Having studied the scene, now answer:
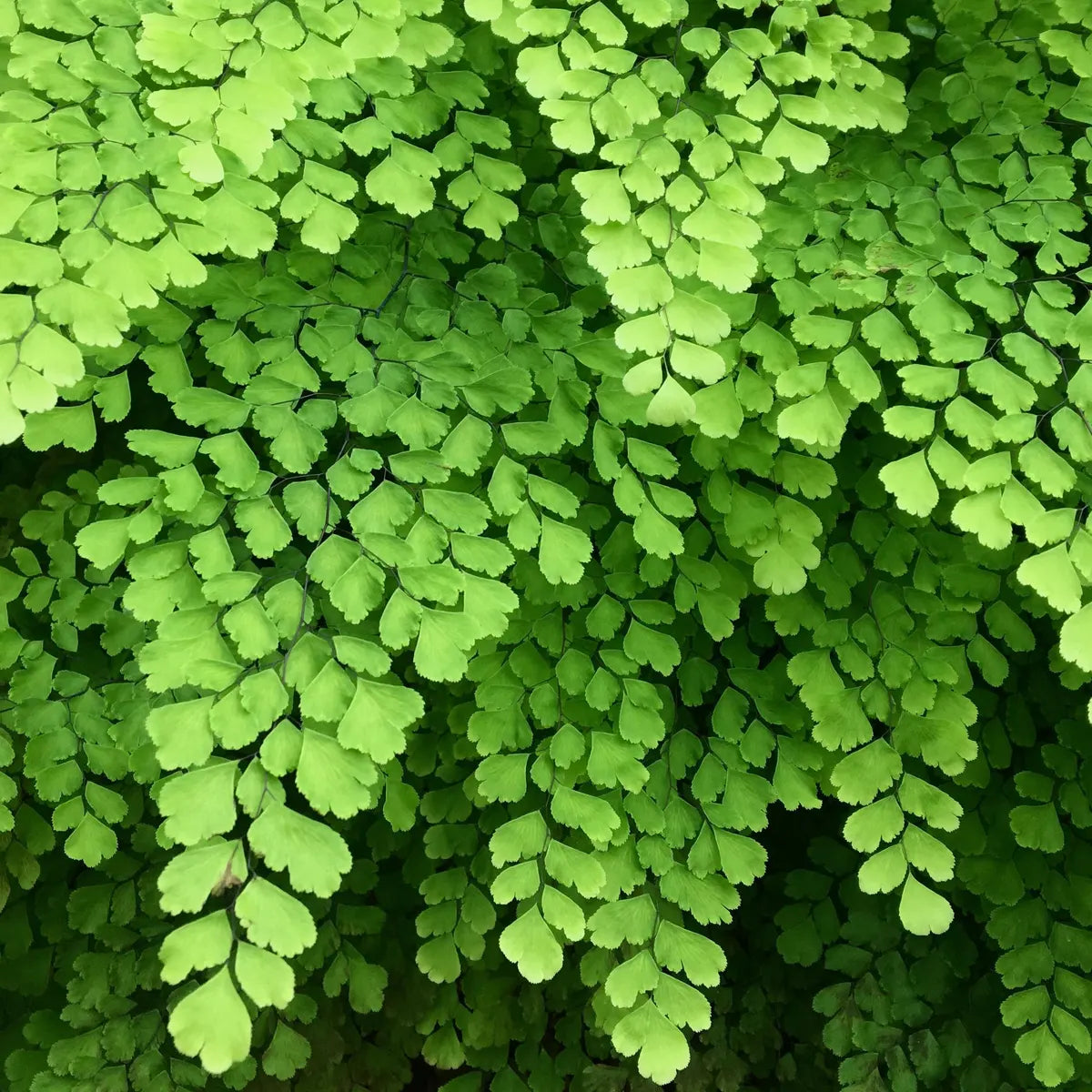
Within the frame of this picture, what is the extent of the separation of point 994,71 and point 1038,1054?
1.33 m

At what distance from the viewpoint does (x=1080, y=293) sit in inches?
49.0

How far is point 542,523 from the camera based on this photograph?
1.06 m

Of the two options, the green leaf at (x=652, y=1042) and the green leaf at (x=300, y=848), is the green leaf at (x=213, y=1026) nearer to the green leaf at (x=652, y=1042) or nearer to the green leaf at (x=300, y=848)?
the green leaf at (x=300, y=848)

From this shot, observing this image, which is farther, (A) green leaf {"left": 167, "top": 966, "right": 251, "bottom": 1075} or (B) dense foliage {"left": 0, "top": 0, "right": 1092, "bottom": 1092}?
(B) dense foliage {"left": 0, "top": 0, "right": 1092, "bottom": 1092}

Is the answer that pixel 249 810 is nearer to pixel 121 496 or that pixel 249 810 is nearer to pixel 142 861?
pixel 121 496

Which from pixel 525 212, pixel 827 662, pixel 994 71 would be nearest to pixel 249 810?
pixel 827 662

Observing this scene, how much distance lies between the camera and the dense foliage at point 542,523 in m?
0.92

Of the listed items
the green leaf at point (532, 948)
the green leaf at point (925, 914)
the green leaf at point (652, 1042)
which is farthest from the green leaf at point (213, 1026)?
the green leaf at point (925, 914)

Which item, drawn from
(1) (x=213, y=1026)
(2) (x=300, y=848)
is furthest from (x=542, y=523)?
(1) (x=213, y=1026)

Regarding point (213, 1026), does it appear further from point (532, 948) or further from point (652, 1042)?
point (652, 1042)

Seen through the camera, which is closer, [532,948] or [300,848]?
[300,848]

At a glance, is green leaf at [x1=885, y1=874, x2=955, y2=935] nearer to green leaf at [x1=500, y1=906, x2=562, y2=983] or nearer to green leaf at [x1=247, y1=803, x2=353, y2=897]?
green leaf at [x1=500, y1=906, x2=562, y2=983]

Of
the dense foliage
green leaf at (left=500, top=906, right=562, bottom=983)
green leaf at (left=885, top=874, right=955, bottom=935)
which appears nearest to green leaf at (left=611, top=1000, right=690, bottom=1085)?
the dense foliage

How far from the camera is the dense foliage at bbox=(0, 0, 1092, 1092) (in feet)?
3.00
